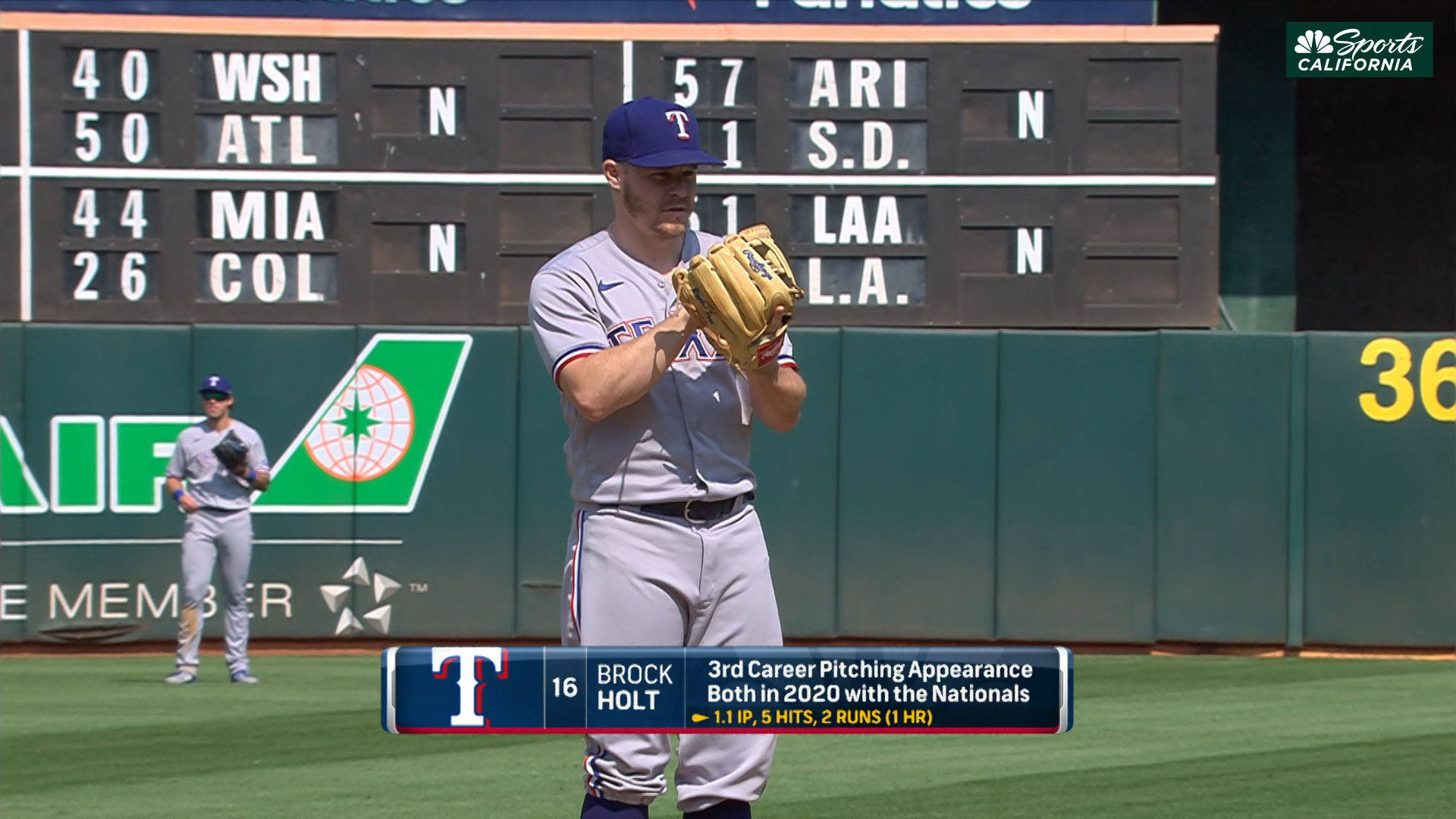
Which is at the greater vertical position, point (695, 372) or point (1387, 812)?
point (695, 372)

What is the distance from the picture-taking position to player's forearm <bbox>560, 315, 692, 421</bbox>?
328 cm

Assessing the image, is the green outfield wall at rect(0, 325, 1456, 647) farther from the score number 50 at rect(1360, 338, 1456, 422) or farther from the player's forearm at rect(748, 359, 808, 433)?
the player's forearm at rect(748, 359, 808, 433)

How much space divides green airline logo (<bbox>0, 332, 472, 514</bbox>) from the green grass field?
1.72m

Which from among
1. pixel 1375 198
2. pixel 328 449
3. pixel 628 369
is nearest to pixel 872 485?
→ pixel 328 449

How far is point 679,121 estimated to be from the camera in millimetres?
3523

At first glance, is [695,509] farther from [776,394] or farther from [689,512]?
[776,394]

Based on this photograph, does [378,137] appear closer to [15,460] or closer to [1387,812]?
[15,460]

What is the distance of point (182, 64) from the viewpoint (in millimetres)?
10602

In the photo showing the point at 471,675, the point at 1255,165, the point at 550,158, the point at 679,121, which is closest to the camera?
the point at 471,675

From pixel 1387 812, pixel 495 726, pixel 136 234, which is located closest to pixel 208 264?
pixel 136 234

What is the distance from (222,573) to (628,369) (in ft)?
23.6

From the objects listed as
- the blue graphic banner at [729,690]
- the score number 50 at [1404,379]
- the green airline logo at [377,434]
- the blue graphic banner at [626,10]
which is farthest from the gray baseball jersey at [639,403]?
the score number 50 at [1404,379]

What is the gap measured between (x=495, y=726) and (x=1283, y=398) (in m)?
9.23

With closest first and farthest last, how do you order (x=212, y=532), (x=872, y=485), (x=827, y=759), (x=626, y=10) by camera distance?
(x=827, y=759), (x=212, y=532), (x=626, y=10), (x=872, y=485)
